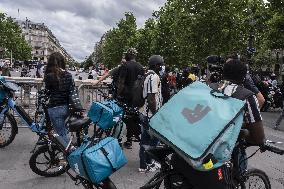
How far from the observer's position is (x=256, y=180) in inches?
185

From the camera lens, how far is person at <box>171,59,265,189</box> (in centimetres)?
343

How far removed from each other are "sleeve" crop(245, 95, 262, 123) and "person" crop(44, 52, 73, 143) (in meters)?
3.54

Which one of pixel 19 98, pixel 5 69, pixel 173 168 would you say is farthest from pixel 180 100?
pixel 5 69

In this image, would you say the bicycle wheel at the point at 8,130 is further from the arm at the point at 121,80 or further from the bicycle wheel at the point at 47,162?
the arm at the point at 121,80

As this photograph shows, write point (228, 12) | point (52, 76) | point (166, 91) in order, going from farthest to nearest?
point (228, 12), point (166, 91), point (52, 76)

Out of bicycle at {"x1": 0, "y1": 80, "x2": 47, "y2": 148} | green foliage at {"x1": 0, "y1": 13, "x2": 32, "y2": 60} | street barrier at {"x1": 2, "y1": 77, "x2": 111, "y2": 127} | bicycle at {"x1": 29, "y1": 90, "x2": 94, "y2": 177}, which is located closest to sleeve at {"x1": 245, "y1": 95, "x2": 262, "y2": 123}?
bicycle at {"x1": 29, "y1": 90, "x2": 94, "y2": 177}

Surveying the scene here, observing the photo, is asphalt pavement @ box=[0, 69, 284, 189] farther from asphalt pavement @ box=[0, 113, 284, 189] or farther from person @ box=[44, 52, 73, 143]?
person @ box=[44, 52, 73, 143]

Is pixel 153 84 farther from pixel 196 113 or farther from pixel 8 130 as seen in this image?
pixel 196 113

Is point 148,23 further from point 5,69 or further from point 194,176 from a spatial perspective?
point 194,176

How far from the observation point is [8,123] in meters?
8.17

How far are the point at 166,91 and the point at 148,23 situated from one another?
56.2 m

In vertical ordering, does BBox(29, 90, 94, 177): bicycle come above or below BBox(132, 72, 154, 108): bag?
below

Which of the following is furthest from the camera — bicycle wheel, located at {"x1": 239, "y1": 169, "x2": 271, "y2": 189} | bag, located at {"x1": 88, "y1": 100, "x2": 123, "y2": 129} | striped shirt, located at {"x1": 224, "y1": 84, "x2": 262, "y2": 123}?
bag, located at {"x1": 88, "y1": 100, "x2": 123, "y2": 129}

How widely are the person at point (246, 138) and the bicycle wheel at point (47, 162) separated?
123 inches
